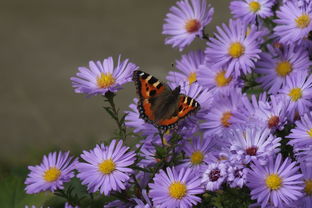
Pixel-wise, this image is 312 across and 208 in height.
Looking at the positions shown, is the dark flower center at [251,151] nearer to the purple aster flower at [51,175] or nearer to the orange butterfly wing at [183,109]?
the orange butterfly wing at [183,109]

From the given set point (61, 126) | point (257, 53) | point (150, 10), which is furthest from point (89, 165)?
point (150, 10)

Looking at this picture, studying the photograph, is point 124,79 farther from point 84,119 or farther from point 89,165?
point 84,119

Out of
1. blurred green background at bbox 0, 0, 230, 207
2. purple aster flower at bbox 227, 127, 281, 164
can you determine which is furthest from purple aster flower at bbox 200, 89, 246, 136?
blurred green background at bbox 0, 0, 230, 207

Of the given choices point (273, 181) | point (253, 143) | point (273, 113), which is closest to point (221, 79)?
point (273, 113)

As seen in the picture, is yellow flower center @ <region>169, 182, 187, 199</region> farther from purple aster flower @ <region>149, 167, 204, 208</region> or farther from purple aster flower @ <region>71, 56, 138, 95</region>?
purple aster flower @ <region>71, 56, 138, 95</region>

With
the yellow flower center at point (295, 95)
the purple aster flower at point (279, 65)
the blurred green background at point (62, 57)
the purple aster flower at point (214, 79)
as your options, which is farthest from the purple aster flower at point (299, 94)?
the blurred green background at point (62, 57)
